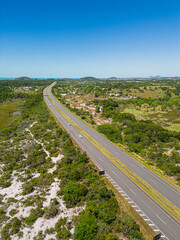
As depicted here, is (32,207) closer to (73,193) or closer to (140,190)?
(73,193)

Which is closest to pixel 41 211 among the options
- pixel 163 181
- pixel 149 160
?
pixel 163 181

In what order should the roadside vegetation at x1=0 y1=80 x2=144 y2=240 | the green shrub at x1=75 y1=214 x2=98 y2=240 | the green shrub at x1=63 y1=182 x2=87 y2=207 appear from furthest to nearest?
the green shrub at x1=63 y1=182 x2=87 y2=207 → the roadside vegetation at x1=0 y1=80 x2=144 y2=240 → the green shrub at x1=75 y1=214 x2=98 y2=240

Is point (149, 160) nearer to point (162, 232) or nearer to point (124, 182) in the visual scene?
point (124, 182)

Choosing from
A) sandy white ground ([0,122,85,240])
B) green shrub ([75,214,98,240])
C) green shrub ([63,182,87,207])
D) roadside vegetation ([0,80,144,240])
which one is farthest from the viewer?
green shrub ([63,182,87,207])

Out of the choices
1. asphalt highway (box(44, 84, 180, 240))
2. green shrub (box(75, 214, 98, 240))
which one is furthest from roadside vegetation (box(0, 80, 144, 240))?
asphalt highway (box(44, 84, 180, 240))

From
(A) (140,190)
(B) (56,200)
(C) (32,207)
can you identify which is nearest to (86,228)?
(B) (56,200)

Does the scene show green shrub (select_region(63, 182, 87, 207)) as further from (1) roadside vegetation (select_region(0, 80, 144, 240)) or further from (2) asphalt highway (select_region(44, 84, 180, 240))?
(2) asphalt highway (select_region(44, 84, 180, 240))

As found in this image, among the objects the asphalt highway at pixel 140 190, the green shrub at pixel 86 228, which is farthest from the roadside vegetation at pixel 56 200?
the asphalt highway at pixel 140 190

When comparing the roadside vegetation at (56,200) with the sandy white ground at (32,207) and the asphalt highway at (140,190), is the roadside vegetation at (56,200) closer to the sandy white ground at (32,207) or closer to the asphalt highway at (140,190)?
the sandy white ground at (32,207)
